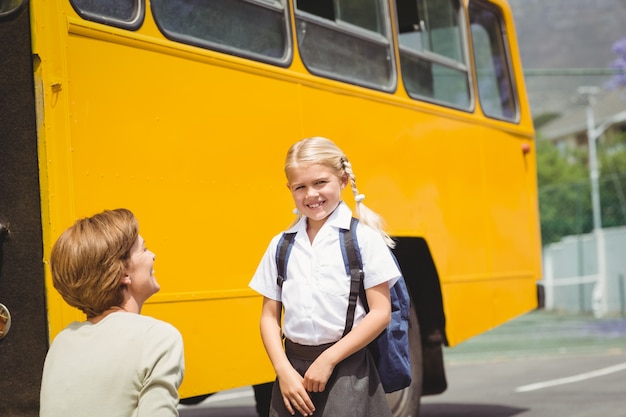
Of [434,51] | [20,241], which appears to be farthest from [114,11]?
[434,51]

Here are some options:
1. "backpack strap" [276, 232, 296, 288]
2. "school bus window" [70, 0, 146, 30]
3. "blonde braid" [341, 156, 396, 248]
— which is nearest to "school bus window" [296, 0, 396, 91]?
"school bus window" [70, 0, 146, 30]

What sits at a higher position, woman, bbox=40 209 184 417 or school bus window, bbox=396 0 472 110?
school bus window, bbox=396 0 472 110

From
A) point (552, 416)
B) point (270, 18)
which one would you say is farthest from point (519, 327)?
point (270, 18)

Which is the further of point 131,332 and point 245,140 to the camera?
point 245,140

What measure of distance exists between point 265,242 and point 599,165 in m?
55.5

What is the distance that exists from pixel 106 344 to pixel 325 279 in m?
1.15

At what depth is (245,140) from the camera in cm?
511

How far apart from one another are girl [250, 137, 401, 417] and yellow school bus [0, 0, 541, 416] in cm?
78

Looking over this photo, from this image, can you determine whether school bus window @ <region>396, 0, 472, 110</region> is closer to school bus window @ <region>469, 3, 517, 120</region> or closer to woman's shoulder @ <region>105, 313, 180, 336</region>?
school bus window @ <region>469, 3, 517, 120</region>

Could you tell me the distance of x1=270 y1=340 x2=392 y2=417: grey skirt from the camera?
3867 mm

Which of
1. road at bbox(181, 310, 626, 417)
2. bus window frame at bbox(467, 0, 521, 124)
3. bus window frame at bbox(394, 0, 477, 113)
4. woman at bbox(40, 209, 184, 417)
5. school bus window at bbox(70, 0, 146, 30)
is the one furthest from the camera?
road at bbox(181, 310, 626, 417)

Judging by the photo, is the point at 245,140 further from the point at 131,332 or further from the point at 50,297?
the point at 131,332

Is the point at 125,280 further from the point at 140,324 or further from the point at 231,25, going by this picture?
the point at 231,25

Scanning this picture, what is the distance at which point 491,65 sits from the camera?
7.92m
